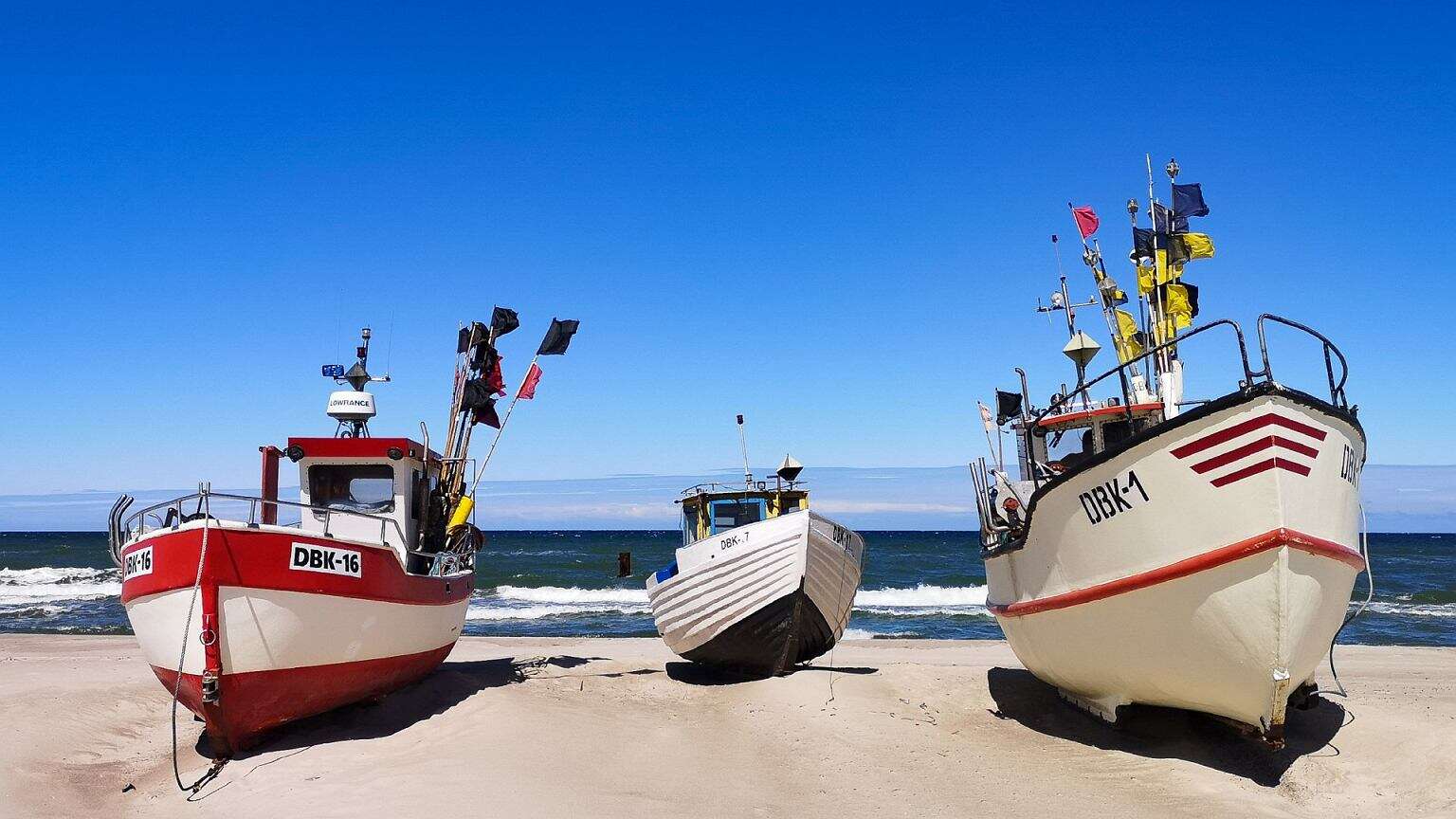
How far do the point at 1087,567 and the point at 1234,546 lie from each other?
1.34 meters

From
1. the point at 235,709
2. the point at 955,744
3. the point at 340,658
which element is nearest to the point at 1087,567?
the point at 955,744

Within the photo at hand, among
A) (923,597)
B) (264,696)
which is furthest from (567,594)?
(264,696)

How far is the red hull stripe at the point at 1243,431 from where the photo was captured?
24.1ft

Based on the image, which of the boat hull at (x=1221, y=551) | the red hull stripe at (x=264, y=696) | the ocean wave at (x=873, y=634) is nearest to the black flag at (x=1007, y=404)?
the boat hull at (x=1221, y=551)

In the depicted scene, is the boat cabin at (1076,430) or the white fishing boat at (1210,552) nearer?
the white fishing boat at (1210,552)

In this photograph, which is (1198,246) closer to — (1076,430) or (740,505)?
(1076,430)

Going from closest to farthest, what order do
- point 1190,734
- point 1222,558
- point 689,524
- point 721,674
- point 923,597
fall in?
point 1222,558 < point 1190,734 < point 721,674 < point 689,524 < point 923,597

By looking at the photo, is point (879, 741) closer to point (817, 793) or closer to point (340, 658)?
point (817, 793)

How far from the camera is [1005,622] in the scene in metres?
10.7

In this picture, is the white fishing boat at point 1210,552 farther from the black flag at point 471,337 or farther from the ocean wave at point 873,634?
the ocean wave at point 873,634

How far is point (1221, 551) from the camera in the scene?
745 centimetres

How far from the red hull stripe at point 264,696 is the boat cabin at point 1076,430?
7.70 meters

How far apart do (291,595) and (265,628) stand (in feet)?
1.19

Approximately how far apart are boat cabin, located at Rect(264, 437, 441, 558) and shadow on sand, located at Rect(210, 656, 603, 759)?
1807mm
